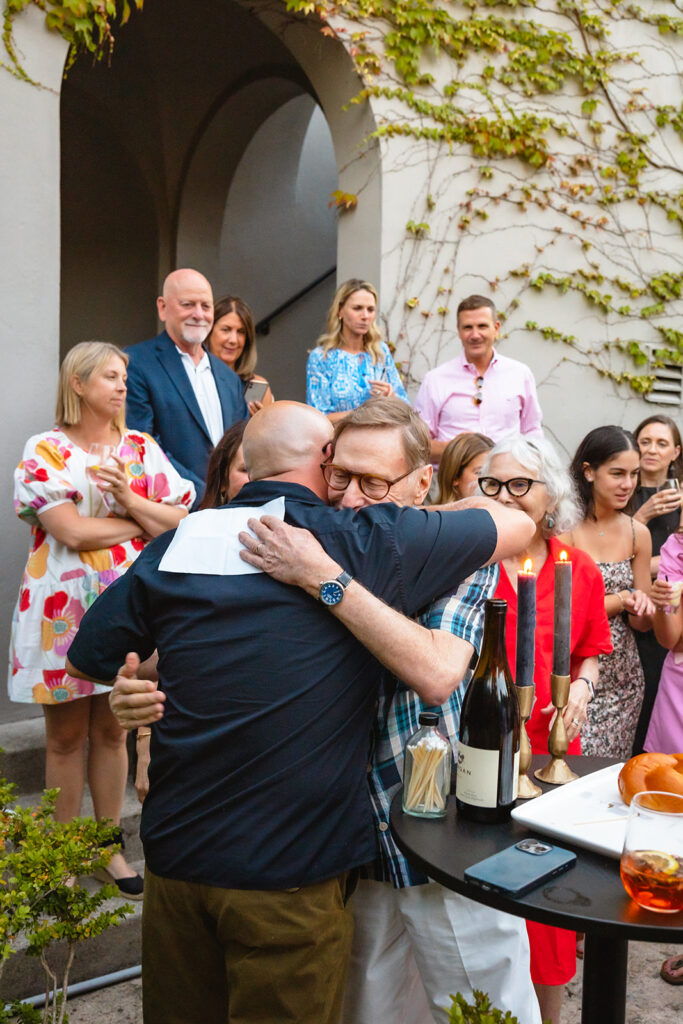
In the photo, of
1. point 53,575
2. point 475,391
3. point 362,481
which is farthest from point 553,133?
point 362,481

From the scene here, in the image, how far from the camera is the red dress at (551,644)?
227 cm

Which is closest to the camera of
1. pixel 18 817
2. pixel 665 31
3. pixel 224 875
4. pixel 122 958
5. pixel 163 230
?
pixel 224 875

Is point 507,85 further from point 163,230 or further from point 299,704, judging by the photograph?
point 299,704

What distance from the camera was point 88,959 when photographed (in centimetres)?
294

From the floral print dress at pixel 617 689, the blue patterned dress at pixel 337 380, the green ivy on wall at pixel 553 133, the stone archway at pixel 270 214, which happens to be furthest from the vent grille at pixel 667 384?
the stone archway at pixel 270 214

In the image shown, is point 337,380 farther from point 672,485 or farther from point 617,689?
point 617,689

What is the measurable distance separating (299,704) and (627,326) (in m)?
4.79

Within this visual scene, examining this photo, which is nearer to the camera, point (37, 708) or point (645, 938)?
point (645, 938)

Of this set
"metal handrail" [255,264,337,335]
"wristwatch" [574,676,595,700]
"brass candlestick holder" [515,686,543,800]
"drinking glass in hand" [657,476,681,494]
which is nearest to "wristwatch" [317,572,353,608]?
"brass candlestick holder" [515,686,543,800]

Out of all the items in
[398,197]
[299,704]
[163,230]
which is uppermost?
[163,230]

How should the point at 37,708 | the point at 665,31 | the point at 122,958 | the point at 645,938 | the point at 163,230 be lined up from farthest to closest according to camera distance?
the point at 163,230, the point at 665,31, the point at 37,708, the point at 122,958, the point at 645,938

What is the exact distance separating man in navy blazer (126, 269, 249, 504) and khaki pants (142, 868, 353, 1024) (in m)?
2.11

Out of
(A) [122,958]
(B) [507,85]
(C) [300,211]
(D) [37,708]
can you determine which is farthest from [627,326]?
(A) [122,958]

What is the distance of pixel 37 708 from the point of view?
384cm
